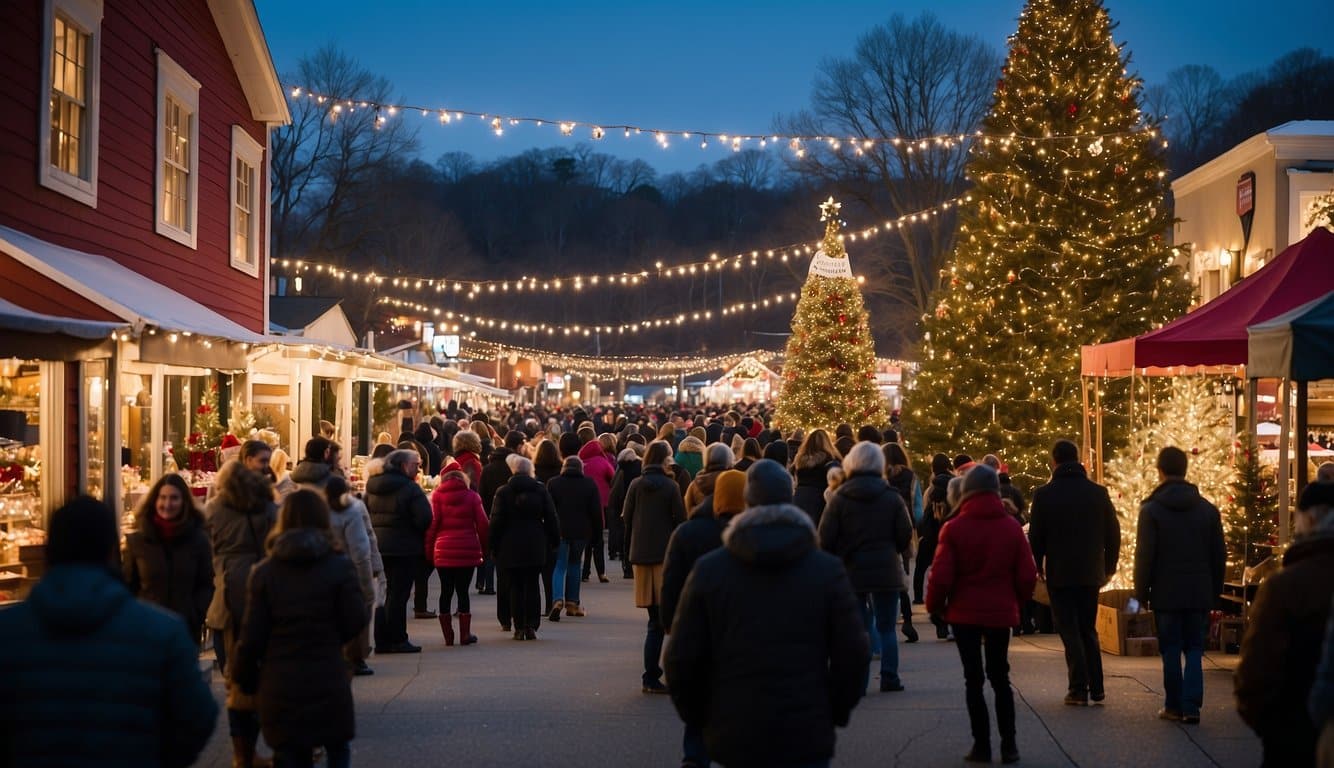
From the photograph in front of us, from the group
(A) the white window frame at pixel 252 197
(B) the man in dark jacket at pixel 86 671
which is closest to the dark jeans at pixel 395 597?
(B) the man in dark jacket at pixel 86 671

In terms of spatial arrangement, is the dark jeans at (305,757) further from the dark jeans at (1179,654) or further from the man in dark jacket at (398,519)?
the dark jeans at (1179,654)

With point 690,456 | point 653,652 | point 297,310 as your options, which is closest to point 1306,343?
point 653,652

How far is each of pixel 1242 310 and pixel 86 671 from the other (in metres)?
11.1

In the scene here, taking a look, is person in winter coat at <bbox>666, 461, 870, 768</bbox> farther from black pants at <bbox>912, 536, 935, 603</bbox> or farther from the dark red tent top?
the dark red tent top

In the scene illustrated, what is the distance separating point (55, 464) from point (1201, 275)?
23.0 metres

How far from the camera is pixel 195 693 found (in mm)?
4246

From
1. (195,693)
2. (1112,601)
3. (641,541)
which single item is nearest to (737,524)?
(195,693)

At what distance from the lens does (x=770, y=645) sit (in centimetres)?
486

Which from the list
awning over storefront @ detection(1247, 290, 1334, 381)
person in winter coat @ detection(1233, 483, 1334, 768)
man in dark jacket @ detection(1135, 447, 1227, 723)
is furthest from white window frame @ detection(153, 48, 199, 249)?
person in winter coat @ detection(1233, 483, 1334, 768)

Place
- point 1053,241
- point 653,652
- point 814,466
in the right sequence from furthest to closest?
point 1053,241 < point 814,466 < point 653,652

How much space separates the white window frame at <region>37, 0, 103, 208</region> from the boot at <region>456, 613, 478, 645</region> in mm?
5569

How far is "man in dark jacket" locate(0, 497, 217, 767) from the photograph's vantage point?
407cm

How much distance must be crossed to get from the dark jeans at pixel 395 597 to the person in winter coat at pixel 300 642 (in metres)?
5.27

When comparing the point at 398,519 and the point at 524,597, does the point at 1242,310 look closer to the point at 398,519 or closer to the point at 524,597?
the point at 524,597
